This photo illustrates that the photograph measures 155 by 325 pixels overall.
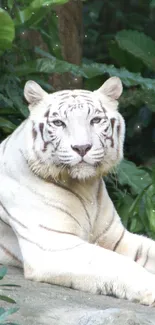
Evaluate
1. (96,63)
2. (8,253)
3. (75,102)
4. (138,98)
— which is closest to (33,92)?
(75,102)

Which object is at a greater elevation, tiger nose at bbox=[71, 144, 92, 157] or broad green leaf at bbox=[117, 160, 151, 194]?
tiger nose at bbox=[71, 144, 92, 157]

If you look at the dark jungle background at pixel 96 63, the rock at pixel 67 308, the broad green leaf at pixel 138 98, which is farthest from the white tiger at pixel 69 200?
the broad green leaf at pixel 138 98

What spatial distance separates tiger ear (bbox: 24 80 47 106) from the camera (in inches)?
208

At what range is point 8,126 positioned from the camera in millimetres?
6883

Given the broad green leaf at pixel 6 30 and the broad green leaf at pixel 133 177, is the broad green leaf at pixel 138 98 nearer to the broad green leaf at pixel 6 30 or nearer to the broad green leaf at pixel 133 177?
the broad green leaf at pixel 133 177

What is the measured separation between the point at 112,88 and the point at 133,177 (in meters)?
1.93

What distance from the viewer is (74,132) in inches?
195

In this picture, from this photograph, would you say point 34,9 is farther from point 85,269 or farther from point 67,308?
point 67,308

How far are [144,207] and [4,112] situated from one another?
1218 millimetres

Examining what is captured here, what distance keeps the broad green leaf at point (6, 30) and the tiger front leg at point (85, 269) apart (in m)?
1.76

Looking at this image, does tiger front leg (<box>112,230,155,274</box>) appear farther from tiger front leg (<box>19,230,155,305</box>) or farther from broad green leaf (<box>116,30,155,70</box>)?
broad green leaf (<box>116,30,155,70</box>)

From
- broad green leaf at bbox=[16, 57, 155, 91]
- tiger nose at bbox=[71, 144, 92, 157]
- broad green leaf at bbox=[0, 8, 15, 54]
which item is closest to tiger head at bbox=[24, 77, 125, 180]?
tiger nose at bbox=[71, 144, 92, 157]

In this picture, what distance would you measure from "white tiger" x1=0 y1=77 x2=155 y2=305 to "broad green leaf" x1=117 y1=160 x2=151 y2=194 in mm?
1655

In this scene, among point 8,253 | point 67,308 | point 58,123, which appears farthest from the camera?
point 8,253
